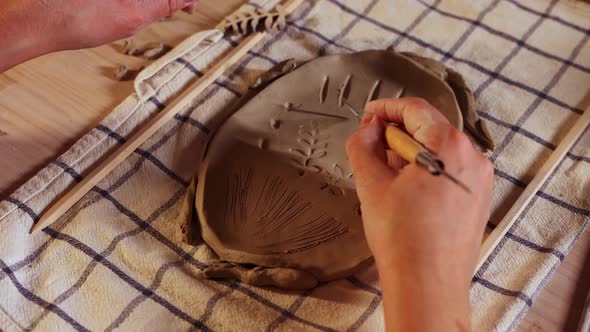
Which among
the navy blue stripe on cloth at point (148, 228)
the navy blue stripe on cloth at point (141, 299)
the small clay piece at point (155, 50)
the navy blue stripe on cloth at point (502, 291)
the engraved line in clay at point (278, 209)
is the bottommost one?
the navy blue stripe on cloth at point (141, 299)

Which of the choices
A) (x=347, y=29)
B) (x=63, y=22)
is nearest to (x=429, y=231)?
(x=63, y=22)

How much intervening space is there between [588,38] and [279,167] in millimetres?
673

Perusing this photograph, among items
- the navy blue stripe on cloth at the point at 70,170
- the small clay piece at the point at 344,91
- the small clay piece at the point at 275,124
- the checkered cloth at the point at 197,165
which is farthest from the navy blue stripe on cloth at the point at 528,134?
the navy blue stripe on cloth at the point at 70,170

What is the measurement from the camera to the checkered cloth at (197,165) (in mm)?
836

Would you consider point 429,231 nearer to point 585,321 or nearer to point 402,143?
point 402,143

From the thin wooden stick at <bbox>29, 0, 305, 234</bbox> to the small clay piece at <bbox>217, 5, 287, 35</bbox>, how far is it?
15 mm

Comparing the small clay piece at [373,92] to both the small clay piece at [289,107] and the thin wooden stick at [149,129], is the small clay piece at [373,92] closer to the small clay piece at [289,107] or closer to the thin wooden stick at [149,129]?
the small clay piece at [289,107]

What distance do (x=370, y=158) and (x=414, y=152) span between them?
0.20 feet

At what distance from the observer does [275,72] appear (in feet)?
3.51

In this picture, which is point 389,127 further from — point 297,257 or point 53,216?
point 53,216

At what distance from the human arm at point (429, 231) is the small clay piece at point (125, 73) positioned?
62 centimetres

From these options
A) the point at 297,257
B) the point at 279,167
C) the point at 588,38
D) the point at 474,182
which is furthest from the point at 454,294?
the point at 588,38


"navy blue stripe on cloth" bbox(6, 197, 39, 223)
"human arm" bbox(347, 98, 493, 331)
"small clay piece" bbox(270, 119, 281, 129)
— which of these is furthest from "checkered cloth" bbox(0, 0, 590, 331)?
"human arm" bbox(347, 98, 493, 331)

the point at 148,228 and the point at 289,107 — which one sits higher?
Answer: the point at 289,107
